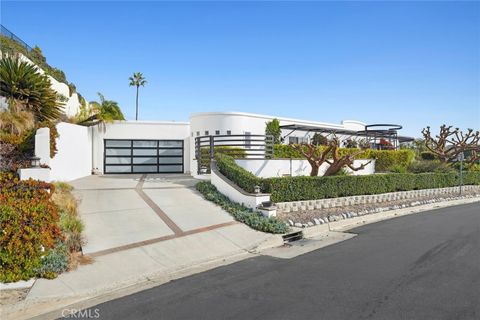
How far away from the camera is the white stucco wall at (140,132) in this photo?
20.1m

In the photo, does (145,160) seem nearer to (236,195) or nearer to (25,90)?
(25,90)

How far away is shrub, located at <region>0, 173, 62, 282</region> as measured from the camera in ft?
18.2

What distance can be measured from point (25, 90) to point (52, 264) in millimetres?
Answer: 8503

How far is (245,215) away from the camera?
10148mm

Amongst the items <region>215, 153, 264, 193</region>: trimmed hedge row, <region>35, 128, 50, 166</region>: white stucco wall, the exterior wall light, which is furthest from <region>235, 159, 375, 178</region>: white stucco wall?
the exterior wall light

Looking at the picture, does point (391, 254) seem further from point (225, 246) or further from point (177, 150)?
point (177, 150)

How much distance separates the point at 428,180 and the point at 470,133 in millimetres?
10596

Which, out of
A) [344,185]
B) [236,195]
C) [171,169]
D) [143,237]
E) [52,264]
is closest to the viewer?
[52,264]

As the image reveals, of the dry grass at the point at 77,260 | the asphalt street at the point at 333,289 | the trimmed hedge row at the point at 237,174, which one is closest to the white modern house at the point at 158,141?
the trimmed hedge row at the point at 237,174

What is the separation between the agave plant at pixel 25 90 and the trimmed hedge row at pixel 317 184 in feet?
22.0

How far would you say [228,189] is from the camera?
12.1 meters

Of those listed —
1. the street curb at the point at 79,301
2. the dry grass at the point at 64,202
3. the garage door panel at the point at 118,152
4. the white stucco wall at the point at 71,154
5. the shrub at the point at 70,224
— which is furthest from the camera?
the garage door panel at the point at 118,152

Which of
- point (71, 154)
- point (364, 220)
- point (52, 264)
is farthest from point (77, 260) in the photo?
point (71, 154)

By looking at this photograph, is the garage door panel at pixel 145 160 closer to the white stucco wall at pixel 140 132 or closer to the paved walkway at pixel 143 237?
the white stucco wall at pixel 140 132
